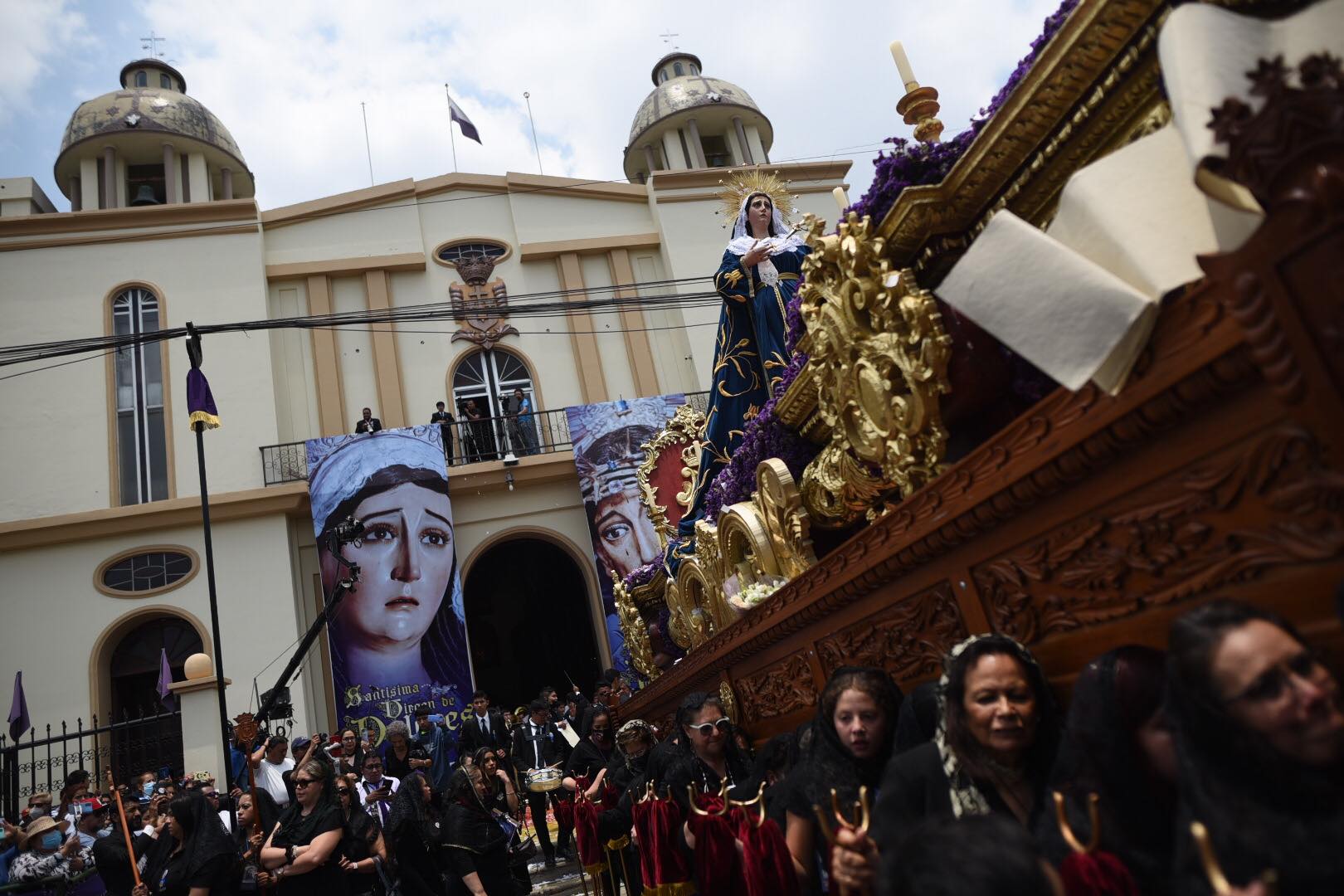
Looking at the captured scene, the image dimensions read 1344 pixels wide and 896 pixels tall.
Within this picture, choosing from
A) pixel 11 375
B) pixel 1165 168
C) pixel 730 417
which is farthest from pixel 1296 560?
pixel 11 375

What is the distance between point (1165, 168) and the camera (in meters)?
1.70

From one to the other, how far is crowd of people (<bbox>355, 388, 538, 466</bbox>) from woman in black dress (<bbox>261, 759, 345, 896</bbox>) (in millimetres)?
10706

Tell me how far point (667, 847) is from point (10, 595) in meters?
13.5

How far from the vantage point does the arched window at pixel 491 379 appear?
16.5 m

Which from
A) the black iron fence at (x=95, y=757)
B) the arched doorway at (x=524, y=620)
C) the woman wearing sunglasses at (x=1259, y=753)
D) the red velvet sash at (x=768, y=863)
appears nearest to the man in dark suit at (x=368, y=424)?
the arched doorway at (x=524, y=620)

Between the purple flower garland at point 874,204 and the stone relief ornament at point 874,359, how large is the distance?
0.17 meters

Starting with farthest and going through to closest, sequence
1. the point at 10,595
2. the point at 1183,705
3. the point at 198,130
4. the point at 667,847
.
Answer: the point at 198,130 → the point at 10,595 → the point at 667,847 → the point at 1183,705

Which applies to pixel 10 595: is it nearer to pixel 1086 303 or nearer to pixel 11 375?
pixel 11 375

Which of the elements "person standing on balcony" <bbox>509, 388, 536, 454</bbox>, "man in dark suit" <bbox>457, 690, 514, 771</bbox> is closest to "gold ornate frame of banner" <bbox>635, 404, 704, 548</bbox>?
"man in dark suit" <bbox>457, 690, 514, 771</bbox>

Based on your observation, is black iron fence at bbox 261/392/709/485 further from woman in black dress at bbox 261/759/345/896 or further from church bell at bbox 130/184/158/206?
woman in black dress at bbox 261/759/345/896

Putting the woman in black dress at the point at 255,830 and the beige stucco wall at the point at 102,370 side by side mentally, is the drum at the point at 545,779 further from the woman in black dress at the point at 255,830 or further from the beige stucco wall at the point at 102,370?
the beige stucco wall at the point at 102,370

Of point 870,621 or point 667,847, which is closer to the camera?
point 870,621

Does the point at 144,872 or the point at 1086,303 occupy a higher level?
the point at 1086,303

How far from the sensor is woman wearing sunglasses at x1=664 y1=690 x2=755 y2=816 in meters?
3.93
